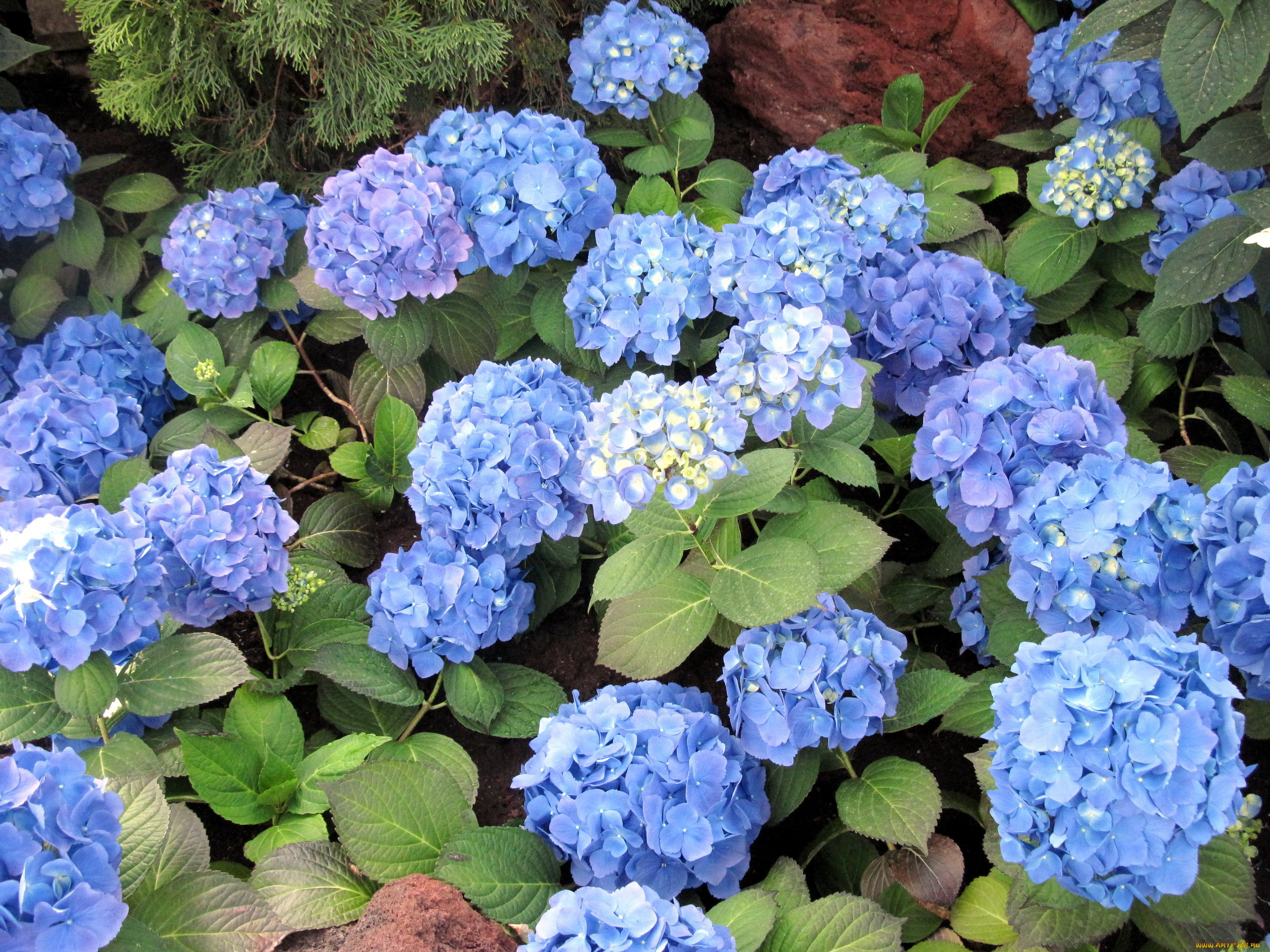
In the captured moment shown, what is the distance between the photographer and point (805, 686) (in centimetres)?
177

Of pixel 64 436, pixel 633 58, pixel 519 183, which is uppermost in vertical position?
pixel 633 58

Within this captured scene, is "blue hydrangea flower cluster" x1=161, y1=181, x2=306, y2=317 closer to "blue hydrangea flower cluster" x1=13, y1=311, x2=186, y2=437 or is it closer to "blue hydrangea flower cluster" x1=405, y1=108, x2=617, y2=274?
"blue hydrangea flower cluster" x1=13, y1=311, x2=186, y2=437

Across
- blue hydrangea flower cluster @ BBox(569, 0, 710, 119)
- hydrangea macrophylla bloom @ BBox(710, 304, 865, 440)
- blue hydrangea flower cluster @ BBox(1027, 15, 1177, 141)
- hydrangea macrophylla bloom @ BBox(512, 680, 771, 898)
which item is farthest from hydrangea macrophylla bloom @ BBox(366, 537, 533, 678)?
blue hydrangea flower cluster @ BBox(1027, 15, 1177, 141)

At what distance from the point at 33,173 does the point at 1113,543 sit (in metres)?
2.90

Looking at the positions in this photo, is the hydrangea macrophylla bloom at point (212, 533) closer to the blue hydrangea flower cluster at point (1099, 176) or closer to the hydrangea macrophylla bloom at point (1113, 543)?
the hydrangea macrophylla bloom at point (1113, 543)

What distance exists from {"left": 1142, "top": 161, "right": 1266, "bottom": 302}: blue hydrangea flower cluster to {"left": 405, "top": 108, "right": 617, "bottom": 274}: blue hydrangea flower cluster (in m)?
1.45

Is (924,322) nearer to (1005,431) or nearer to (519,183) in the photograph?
(1005,431)

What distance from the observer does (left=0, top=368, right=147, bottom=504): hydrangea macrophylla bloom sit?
7.66 feet

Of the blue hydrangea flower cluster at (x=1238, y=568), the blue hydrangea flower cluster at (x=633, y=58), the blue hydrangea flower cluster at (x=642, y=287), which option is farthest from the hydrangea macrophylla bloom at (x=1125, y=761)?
the blue hydrangea flower cluster at (x=633, y=58)

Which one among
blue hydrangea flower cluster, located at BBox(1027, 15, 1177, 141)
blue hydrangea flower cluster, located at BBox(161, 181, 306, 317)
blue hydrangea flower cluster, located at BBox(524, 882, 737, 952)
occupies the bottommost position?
blue hydrangea flower cluster, located at BBox(524, 882, 737, 952)

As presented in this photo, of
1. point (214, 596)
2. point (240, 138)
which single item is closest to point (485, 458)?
point (214, 596)

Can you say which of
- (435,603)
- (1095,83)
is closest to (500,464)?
(435,603)

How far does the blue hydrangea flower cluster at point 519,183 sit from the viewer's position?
94.9 inches

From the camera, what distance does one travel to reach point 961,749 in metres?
2.29
